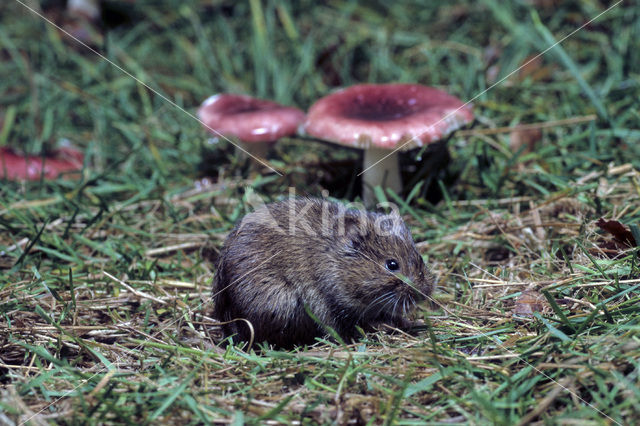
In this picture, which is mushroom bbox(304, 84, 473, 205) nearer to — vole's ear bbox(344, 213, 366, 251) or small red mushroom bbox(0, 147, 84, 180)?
vole's ear bbox(344, 213, 366, 251)

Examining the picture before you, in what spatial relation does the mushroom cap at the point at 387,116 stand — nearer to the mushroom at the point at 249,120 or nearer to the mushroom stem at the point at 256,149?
the mushroom at the point at 249,120

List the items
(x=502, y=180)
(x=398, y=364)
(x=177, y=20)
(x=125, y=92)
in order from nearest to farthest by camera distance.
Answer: (x=398, y=364)
(x=502, y=180)
(x=125, y=92)
(x=177, y=20)

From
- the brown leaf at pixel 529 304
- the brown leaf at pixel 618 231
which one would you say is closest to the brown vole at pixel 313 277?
the brown leaf at pixel 529 304

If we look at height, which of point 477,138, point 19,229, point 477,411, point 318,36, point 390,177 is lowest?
point 477,411

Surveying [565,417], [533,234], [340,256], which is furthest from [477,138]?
[565,417]

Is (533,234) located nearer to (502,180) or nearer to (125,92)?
(502,180)

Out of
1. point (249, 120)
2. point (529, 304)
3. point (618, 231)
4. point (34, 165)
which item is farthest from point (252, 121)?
point (618, 231)

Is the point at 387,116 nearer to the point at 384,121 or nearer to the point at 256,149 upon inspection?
the point at 384,121
